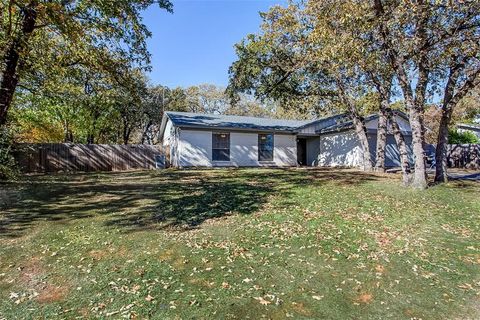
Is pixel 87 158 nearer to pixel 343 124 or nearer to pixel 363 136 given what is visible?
pixel 363 136

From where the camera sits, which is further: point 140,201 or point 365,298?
point 140,201

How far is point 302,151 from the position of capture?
24609mm

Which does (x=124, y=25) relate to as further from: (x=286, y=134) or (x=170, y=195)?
(x=286, y=134)

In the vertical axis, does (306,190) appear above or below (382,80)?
below

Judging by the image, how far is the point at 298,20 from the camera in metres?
14.5

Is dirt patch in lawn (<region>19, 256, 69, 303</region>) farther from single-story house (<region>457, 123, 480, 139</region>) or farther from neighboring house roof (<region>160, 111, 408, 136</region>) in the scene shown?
single-story house (<region>457, 123, 480, 139</region>)

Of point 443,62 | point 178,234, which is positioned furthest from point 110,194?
point 443,62

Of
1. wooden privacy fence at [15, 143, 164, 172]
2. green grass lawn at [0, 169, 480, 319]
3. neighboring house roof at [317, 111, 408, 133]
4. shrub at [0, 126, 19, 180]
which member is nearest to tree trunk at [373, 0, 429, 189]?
green grass lawn at [0, 169, 480, 319]

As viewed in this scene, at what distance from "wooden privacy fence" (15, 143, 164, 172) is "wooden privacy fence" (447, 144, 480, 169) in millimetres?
19539

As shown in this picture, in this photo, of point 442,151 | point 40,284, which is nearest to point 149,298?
point 40,284

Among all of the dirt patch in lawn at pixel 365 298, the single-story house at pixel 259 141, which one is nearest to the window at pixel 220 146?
the single-story house at pixel 259 141

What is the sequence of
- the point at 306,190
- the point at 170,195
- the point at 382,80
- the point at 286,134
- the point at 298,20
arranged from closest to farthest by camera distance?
the point at 170,195
the point at 306,190
the point at 382,80
the point at 298,20
the point at 286,134

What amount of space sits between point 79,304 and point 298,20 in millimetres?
13841

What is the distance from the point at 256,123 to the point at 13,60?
49.5ft
